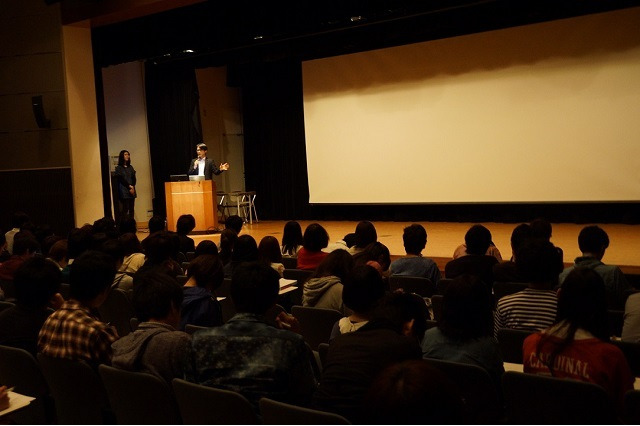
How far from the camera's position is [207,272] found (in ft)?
11.9

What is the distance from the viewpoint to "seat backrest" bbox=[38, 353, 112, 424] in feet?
8.97

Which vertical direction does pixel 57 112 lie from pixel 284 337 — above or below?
above

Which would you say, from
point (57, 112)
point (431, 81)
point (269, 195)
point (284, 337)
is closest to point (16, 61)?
point (57, 112)

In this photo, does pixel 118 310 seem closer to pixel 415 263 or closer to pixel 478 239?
pixel 415 263

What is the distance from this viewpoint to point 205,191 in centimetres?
1007

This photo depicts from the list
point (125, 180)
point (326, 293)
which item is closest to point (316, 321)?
point (326, 293)

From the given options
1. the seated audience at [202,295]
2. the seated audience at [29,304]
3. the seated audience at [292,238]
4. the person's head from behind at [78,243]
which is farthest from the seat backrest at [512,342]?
the person's head from behind at [78,243]

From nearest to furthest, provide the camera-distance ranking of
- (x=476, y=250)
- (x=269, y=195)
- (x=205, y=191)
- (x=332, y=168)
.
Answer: (x=476, y=250) < (x=205, y=191) < (x=332, y=168) < (x=269, y=195)

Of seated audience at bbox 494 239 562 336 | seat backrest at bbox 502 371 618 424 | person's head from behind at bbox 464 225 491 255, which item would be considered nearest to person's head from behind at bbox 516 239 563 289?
seated audience at bbox 494 239 562 336

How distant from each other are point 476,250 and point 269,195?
30.4 ft

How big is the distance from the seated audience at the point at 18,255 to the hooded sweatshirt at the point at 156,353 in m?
2.78

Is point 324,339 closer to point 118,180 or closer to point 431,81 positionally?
point 431,81

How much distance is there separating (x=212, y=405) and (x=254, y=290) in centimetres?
48

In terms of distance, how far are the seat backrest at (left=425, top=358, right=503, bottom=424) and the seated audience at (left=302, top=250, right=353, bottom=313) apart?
1.43m
